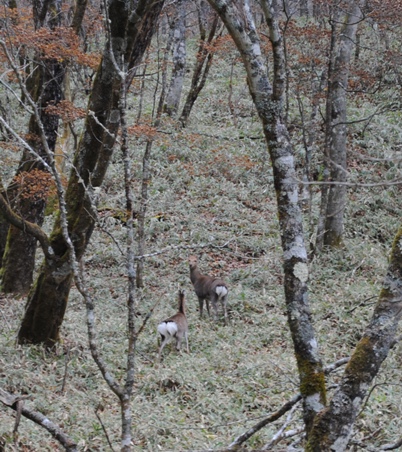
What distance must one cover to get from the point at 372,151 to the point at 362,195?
8.29 ft

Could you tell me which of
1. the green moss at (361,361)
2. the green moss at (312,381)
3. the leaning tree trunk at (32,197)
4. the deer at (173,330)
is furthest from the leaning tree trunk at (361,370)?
the leaning tree trunk at (32,197)

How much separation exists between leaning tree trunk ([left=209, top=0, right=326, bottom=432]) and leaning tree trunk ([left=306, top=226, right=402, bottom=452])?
503mm

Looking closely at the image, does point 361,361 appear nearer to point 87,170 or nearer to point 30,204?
point 87,170

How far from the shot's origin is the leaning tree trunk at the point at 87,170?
592cm

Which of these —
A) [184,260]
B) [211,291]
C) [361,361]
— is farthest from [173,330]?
[361,361]

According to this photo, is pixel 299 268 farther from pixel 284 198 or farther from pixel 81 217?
pixel 81 217

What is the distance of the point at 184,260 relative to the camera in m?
12.8

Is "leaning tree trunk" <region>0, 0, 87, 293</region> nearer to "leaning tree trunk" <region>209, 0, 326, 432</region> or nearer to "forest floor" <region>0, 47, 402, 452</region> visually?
"forest floor" <region>0, 47, 402, 452</region>

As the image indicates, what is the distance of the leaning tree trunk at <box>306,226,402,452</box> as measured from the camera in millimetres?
2998

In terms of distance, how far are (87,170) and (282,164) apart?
3854 mm

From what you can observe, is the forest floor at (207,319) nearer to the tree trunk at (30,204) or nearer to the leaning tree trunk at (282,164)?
the leaning tree trunk at (282,164)

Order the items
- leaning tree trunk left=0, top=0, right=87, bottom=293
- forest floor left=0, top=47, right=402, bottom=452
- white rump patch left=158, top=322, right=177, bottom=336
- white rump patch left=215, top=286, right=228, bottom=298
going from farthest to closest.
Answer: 1. leaning tree trunk left=0, top=0, right=87, bottom=293
2. white rump patch left=215, top=286, right=228, bottom=298
3. white rump patch left=158, top=322, right=177, bottom=336
4. forest floor left=0, top=47, right=402, bottom=452

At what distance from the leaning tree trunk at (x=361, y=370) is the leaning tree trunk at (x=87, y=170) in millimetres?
3514

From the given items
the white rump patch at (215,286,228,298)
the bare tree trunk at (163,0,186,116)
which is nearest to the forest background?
the bare tree trunk at (163,0,186,116)
